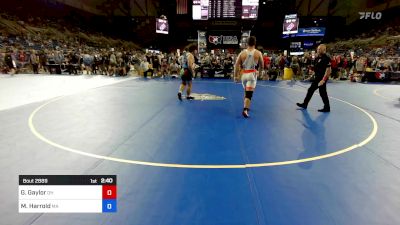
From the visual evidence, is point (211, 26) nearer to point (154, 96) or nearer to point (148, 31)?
point (148, 31)

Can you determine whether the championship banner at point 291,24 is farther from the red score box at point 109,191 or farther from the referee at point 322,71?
the red score box at point 109,191

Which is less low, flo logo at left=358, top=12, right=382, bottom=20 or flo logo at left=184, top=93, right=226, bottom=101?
flo logo at left=358, top=12, right=382, bottom=20

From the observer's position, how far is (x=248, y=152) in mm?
4719

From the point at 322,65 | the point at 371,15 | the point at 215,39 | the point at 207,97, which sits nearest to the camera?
the point at 322,65

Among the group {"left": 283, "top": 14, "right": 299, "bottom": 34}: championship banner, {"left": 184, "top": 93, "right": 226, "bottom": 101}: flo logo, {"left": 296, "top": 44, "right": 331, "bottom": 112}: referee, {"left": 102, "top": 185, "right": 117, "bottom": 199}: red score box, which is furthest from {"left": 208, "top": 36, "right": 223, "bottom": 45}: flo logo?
{"left": 102, "top": 185, "right": 117, "bottom": 199}: red score box

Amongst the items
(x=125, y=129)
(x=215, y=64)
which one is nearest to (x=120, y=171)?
(x=125, y=129)

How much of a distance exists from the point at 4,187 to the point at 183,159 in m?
2.44

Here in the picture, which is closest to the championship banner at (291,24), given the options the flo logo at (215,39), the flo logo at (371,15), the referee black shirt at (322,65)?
the flo logo at (215,39)

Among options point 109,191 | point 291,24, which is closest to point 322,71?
point 109,191

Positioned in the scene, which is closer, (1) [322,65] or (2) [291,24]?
(1) [322,65]

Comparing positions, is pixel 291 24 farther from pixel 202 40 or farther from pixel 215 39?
pixel 202 40

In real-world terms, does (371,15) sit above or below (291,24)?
above

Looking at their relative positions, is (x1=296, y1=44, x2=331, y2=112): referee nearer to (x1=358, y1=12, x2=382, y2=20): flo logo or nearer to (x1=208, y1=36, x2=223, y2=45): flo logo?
(x1=208, y1=36, x2=223, y2=45): flo logo

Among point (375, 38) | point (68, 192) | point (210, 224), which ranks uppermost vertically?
point (375, 38)
